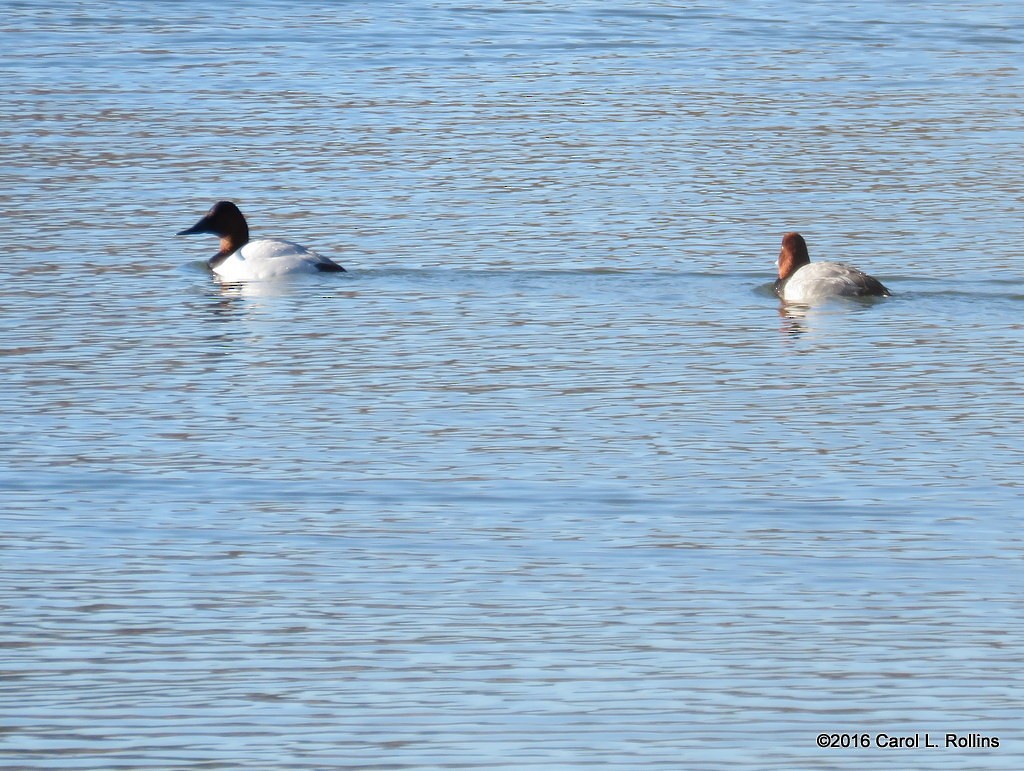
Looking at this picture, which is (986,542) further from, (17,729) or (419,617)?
(17,729)

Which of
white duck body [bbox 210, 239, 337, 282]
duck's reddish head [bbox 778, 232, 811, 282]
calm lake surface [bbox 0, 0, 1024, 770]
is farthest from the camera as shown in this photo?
white duck body [bbox 210, 239, 337, 282]

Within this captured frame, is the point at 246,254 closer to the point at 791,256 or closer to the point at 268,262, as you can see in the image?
the point at 268,262

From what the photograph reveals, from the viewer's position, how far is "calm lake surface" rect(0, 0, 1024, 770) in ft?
21.1

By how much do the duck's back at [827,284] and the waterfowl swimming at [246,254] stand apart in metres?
3.12

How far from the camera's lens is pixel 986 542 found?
802 cm

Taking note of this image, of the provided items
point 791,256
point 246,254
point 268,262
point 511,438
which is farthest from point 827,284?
point 511,438

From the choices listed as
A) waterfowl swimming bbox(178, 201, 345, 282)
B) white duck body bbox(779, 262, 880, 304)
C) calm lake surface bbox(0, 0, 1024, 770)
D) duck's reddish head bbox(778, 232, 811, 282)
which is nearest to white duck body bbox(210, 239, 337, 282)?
waterfowl swimming bbox(178, 201, 345, 282)

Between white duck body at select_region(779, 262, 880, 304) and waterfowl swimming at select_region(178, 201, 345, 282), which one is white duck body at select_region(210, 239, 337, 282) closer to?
waterfowl swimming at select_region(178, 201, 345, 282)

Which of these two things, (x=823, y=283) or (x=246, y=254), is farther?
(x=246, y=254)

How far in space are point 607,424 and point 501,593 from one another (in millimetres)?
2726

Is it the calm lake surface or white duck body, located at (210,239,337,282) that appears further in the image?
white duck body, located at (210,239,337,282)

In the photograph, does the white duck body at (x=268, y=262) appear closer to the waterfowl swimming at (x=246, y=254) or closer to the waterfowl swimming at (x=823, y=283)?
the waterfowl swimming at (x=246, y=254)

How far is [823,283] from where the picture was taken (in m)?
13.6

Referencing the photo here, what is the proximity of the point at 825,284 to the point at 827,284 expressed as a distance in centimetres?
4
